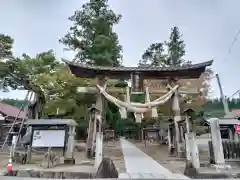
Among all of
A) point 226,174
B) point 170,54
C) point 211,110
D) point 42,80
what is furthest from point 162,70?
point 170,54

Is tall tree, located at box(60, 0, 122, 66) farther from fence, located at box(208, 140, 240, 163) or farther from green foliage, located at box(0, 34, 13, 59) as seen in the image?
fence, located at box(208, 140, 240, 163)

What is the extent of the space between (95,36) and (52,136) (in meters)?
20.4

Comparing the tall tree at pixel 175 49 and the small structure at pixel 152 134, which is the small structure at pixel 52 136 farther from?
the tall tree at pixel 175 49

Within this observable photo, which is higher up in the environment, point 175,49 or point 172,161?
point 175,49

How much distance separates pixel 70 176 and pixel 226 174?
5.39m

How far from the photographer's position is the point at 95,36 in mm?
29938

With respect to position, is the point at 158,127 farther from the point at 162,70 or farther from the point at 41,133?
the point at 41,133

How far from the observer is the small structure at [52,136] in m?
11.4

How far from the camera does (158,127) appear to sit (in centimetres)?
2748

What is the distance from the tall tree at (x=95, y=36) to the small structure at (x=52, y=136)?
17211mm

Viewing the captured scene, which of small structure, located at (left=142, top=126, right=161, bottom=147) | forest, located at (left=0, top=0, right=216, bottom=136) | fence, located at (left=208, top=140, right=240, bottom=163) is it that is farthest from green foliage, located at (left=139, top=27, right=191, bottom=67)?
fence, located at (left=208, top=140, right=240, bottom=163)

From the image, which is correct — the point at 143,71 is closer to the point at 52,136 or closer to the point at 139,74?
the point at 139,74

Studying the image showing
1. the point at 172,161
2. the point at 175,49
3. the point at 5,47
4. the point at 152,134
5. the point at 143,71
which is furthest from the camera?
the point at 175,49

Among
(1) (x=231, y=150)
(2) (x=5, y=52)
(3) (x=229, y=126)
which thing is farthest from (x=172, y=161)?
(2) (x=5, y=52)
